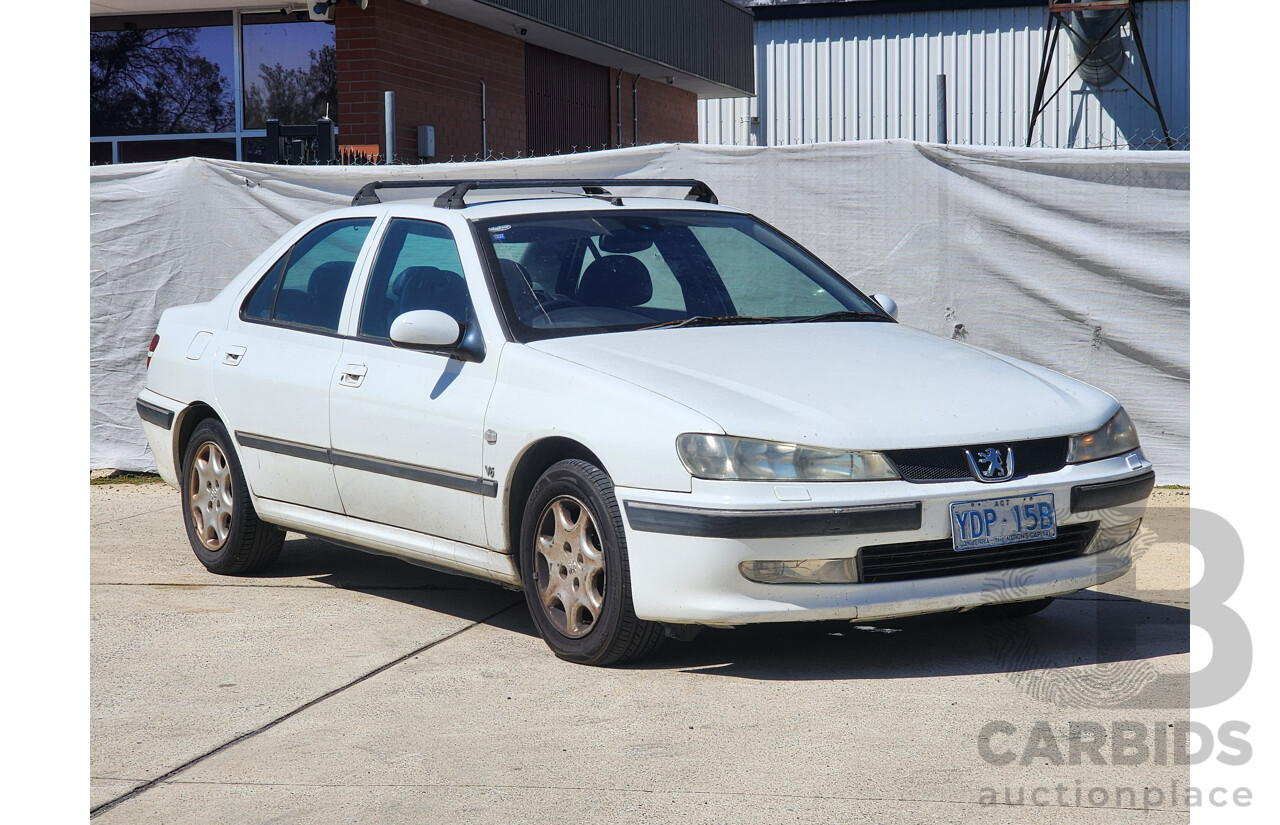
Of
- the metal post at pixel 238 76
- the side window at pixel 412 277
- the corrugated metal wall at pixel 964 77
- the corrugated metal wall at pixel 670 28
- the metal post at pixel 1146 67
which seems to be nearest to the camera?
the side window at pixel 412 277

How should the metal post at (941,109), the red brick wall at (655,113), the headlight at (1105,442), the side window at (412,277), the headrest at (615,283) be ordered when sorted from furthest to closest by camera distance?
the red brick wall at (655,113)
the metal post at (941,109)
the side window at (412,277)
the headrest at (615,283)
the headlight at (1105,442)

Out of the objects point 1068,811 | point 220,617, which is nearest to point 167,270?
point 220,617

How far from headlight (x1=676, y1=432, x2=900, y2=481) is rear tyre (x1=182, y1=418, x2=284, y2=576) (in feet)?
9.11

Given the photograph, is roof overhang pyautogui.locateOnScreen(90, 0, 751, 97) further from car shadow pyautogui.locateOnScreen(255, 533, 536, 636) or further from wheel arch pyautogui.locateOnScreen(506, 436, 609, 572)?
wheel arch pyautogui.locateOnScreen(506, 436, 609, 572)

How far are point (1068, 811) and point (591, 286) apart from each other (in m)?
2.81

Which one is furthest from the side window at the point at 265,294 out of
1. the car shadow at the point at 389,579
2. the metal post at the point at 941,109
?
the metal post at the point at 941,109

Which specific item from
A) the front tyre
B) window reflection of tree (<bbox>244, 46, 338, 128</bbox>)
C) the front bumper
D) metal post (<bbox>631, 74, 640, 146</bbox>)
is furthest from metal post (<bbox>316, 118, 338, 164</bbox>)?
metal post (<bbox>631, 74, 640, 146</bbox>)

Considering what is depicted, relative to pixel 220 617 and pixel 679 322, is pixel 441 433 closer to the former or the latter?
pixel 679 322

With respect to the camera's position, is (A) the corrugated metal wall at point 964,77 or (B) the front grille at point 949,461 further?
(A) the corrugated metal wall at point 964,77

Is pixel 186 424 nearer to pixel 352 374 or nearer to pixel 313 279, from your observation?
pixel 313 279

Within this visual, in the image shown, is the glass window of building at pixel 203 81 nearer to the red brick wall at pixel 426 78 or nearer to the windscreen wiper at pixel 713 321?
the red brick wall at pixel 426 78

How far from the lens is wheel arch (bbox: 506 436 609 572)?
495cm

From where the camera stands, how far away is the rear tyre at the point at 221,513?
259 inches

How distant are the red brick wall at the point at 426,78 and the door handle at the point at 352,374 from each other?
8.07 metres
